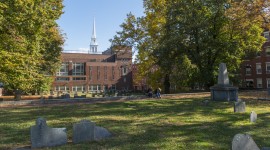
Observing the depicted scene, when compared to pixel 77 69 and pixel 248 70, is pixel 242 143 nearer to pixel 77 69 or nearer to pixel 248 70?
pixel 248 70

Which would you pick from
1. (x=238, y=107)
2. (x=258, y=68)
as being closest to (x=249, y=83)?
(x=258, y=68)

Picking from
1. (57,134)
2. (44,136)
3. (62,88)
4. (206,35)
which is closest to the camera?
(44,136)

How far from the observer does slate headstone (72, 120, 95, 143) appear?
29.5 ft

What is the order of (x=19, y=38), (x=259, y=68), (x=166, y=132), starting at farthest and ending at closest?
(x=259, y=68), (x=19, y=38), (x=166, y=132)

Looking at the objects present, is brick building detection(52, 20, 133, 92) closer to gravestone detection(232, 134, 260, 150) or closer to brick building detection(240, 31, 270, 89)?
brick building detection(240, 31, 270, 89)

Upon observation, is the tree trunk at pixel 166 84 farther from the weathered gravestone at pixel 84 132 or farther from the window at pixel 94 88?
the window at pixel 94 88

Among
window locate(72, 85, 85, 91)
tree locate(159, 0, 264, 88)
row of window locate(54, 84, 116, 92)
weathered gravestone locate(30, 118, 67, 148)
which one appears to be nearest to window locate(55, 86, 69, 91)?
row of window locate(54, 84, 116, 92)

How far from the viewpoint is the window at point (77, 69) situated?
88875 mm

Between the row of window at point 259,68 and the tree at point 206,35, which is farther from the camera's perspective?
the row of window at point 259,68

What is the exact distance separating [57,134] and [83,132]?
816 mm

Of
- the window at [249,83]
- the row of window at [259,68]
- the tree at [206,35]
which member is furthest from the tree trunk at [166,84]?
the window at [249,83]

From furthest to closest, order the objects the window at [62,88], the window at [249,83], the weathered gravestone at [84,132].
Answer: the window at [62,88]
the window at [249,83]
the weathered gravestone at [84,132]

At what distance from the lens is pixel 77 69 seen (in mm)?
89438

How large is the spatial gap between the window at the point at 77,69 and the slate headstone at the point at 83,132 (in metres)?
81.2
